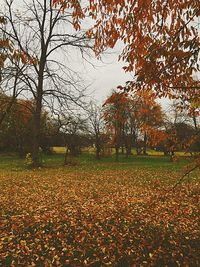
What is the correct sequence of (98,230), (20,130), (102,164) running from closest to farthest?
(98,230) → (102,164) → (20,130)

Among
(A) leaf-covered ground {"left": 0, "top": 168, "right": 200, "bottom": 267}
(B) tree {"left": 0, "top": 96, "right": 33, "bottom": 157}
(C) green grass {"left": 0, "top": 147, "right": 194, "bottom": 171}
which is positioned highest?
(B) tree {"left": 0, "top": 96, "right": 33, "bottom": 157}

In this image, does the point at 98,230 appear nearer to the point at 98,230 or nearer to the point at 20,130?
the point at 98,230

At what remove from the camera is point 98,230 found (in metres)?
6.71

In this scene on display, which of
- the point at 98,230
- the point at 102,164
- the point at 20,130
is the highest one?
the point at 20,130

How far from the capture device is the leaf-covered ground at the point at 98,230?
5301 millimetres

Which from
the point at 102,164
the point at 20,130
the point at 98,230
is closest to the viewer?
the point at 98,230

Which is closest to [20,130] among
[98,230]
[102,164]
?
[102,164]

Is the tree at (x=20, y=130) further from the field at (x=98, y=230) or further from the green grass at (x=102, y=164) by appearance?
the field at (x=98, y=230)

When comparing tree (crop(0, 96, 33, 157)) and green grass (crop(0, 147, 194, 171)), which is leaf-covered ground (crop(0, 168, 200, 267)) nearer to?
green grass (crop(0, 147, 194, 171))

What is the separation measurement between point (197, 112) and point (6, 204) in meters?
6.23

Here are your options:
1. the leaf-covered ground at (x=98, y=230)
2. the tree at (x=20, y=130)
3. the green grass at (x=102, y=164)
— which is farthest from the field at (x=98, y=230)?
the tree at (x=20, y=130)

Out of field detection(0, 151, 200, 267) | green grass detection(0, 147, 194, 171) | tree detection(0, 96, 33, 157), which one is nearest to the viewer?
field detection(0, 151, 200, 267)

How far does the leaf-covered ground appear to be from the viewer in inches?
209

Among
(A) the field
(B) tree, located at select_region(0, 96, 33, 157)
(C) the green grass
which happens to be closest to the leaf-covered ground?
(A) the field
